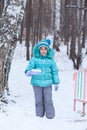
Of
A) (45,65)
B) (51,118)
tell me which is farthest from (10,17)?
(51,118)

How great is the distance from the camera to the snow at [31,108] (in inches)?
278

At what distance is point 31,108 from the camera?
1008cm

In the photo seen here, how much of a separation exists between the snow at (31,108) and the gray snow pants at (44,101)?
16 centimetres

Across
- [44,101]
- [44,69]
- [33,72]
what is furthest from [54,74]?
[44,101]

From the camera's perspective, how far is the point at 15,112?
7.75m

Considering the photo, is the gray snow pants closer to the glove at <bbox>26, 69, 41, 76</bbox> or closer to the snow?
the snow

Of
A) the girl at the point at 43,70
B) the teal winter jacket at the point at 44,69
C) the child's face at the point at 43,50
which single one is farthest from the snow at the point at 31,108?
the child's face at the point at 43,50

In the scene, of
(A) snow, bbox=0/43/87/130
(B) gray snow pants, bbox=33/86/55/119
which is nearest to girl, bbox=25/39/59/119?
(B) gray snow pants, bbox=33/86/55/119

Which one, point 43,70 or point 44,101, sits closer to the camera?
point 43,70

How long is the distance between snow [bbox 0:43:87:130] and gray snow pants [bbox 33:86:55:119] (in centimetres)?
16

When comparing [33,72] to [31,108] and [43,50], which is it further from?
[31,108]

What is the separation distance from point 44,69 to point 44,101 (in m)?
0.65

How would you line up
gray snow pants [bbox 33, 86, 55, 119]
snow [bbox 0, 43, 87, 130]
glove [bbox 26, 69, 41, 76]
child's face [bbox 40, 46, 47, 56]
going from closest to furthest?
snow [bbox 0, 43, 87, 130] → glove [bbox 26, 69, 41, 76] → child's face [bbox 40, 46, 47, 56] → gray snow pants [bbox 33, 86, 55, 119]

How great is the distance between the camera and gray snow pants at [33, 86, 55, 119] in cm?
826
